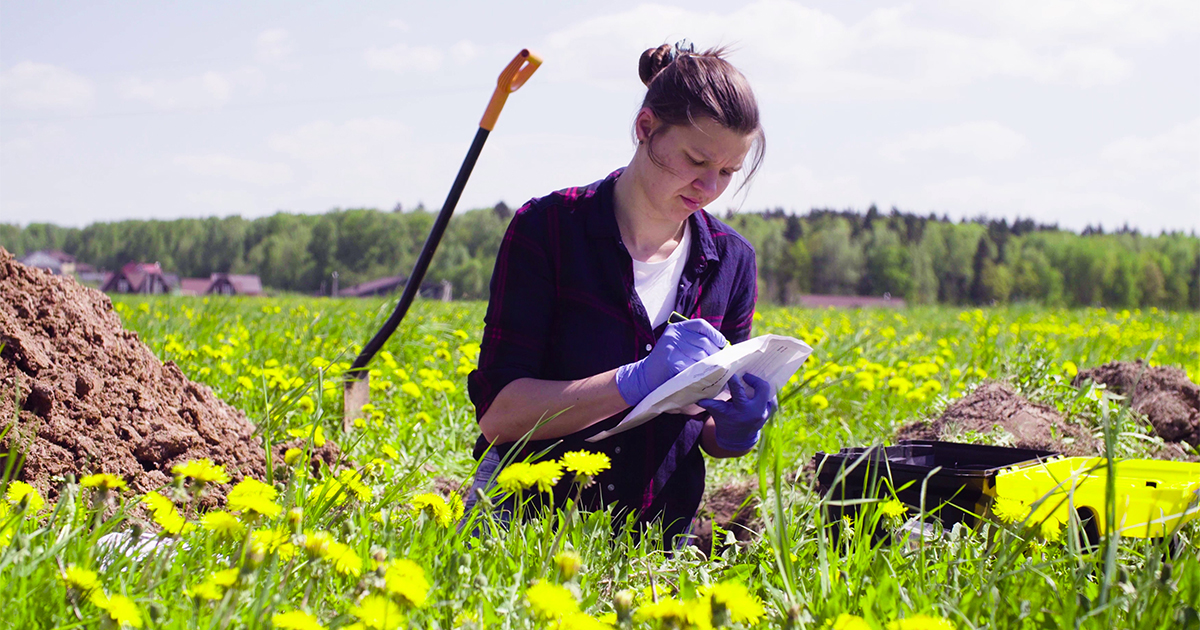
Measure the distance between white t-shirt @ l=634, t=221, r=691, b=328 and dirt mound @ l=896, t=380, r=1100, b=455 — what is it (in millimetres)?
1105

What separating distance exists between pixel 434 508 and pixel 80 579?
497 mm

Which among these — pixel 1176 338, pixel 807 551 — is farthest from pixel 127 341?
pixel 1176 338

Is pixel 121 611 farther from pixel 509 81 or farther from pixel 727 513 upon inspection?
pixel 727 513

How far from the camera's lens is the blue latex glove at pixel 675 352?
66.5 inches

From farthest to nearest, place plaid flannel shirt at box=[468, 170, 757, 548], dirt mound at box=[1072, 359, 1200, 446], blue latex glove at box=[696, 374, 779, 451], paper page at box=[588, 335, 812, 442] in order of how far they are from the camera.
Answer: dirt mound at box=[1072, 359, 1200, 446] < plaid flannel shirt at box=[468, 170, 757, 548] < blue latex glove at box=[696, 374, 779, 451] < paper page at box=[588, 335, 812, 442]

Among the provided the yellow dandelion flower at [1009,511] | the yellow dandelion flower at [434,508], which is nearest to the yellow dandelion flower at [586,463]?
the yellow dandelion flower at [434,508]

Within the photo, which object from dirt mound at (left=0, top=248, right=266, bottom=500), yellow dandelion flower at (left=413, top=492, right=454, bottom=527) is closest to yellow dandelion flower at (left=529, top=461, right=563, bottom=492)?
yellow dandelion flower at (left=413, top=492, right=454, bottom=527)

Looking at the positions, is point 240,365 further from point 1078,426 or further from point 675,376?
point 1078,426

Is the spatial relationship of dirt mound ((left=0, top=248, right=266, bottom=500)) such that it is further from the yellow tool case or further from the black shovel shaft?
the yellow tool case

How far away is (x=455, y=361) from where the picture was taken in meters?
4.51

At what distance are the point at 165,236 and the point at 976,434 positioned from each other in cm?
8567

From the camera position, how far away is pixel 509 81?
2.42m

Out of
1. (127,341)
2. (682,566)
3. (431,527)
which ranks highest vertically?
(127,341)

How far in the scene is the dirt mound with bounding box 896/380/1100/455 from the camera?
265 cm
